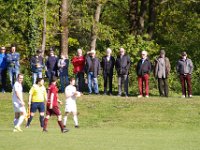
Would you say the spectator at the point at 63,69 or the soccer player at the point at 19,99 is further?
the spectator at the point at 63,69

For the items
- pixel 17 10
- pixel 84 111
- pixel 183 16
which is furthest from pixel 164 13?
pixel 84 111

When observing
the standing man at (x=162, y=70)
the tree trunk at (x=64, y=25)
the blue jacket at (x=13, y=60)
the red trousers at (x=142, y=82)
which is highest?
the tree trunk at (x=64, y=25)

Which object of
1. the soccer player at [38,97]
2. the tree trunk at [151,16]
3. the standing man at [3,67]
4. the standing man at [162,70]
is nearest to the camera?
the soccer player at [38,97]

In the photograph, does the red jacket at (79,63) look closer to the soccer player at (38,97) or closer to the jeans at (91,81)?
the jeans at (91,81)

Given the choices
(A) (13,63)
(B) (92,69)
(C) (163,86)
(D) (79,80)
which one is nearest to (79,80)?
(D) (79,80)

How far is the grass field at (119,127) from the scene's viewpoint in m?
18.3

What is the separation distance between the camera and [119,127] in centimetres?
2634

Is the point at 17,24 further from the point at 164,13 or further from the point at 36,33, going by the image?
the point at 164,13

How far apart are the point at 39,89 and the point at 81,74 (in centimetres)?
774

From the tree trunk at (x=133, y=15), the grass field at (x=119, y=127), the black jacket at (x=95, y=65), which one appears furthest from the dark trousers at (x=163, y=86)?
the tree trunk at (x=133, y=15)

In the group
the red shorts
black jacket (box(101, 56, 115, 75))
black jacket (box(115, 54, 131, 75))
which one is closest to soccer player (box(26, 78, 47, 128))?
the red shorts

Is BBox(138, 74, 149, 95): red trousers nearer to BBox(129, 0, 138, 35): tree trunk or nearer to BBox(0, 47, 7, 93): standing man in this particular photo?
BBox(0, 47, 7, 93): standing man

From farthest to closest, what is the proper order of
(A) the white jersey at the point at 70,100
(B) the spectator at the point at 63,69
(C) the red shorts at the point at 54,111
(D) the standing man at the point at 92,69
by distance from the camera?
(B) the spectator at the point at 63,69, (D) the standing man at the point at 92,69, (A) the white jersey at the point at 70,100, (C) the red shorts at the point at 54,111

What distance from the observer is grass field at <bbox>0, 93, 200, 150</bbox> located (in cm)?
1831
